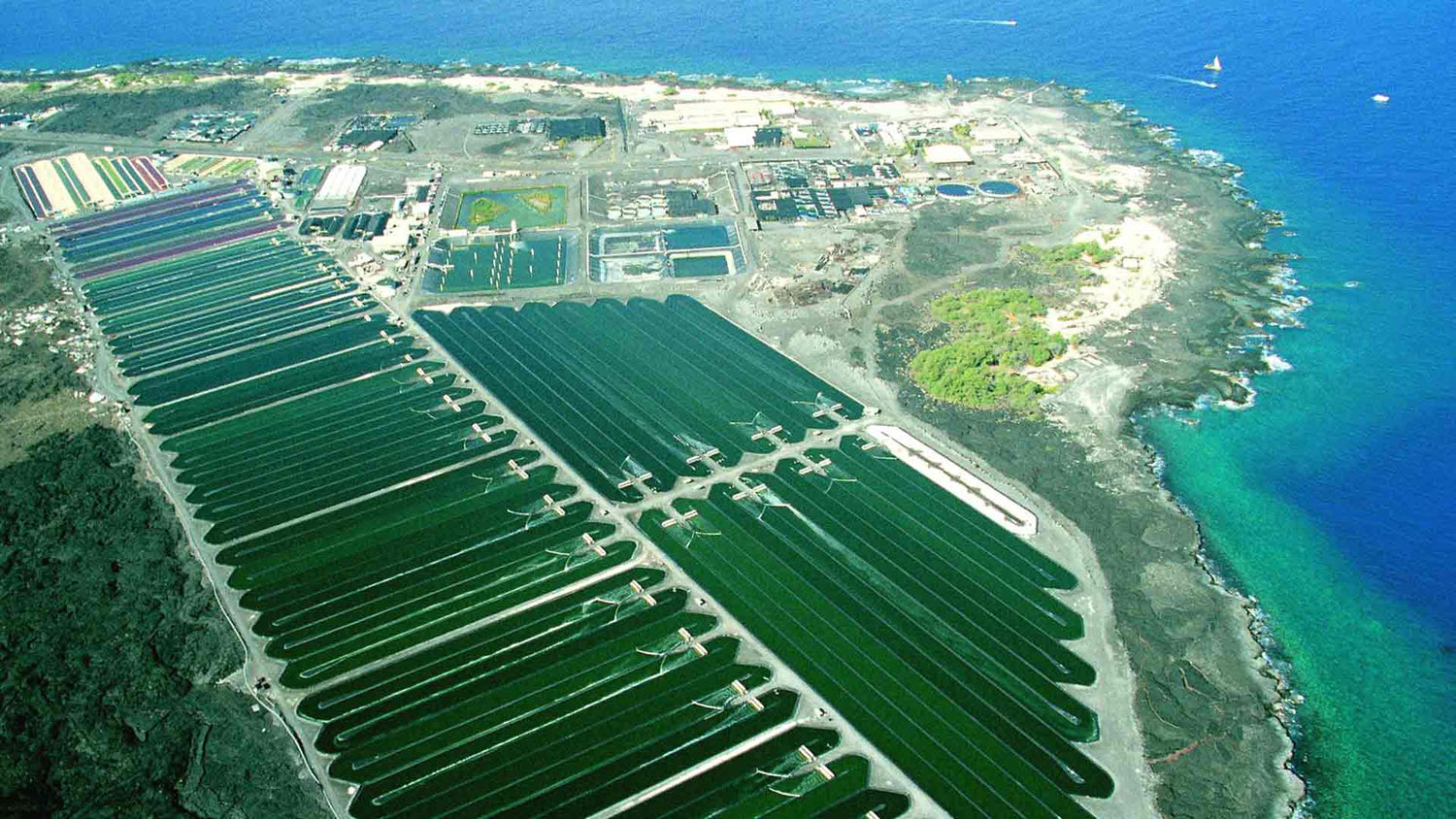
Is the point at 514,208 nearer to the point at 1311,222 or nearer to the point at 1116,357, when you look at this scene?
the point at 1116,357

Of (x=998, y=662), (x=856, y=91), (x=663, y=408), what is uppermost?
(x=856, y=91)

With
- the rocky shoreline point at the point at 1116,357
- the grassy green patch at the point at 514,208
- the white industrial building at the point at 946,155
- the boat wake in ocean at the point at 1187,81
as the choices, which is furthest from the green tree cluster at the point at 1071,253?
the boat wake in ocean at the point at 1187,81

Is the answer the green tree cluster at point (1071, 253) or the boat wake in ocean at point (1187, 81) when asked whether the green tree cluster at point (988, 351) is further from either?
the boat wake in ocean at point (1187, 81)

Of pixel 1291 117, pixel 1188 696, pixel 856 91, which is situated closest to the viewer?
pixel 1188 696

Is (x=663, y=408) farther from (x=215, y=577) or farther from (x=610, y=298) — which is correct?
(x=215, y=577)

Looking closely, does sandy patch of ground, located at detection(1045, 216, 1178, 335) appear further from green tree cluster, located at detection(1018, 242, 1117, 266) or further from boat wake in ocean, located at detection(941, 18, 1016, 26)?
boat wake in ocean, located at detection(941, 18, 1016, 26)

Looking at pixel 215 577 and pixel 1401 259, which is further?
pixel 1401 259

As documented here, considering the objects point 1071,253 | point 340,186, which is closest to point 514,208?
point 340,186

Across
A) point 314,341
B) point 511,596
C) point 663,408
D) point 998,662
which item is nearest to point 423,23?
point 314,341
